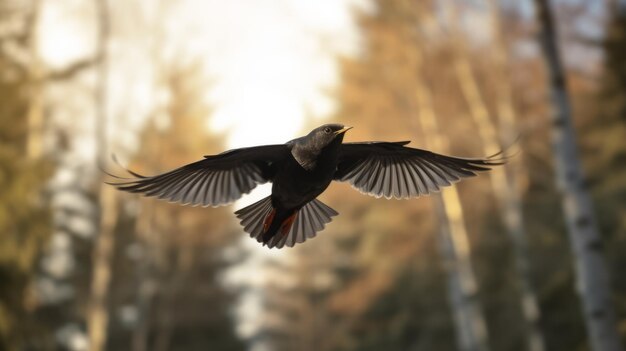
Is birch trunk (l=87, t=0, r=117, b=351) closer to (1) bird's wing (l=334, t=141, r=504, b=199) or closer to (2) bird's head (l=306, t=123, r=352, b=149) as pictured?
(1) bird's wing (l=334, t=141, r=504, b=199)

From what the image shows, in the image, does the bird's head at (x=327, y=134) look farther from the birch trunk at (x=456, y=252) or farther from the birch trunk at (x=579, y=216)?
the birch trunk at (x=456, y=252)

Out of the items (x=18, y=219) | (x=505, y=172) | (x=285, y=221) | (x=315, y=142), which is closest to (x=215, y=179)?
(x=285, y=221)

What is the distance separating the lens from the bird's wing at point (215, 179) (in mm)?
1697

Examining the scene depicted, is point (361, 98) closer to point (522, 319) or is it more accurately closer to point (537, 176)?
point (537, 176)

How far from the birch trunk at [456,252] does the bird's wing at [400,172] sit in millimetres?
6683

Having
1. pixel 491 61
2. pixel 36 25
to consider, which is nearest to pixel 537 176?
pixel 491 61

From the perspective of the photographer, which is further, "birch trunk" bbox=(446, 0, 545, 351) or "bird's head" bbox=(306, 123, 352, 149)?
"birch trunk" bbox=(446, 0, 545, 351)

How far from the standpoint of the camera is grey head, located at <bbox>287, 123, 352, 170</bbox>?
1.38m

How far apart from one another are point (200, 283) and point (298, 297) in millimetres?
4177

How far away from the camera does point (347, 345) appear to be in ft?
53.8

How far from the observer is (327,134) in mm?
1397

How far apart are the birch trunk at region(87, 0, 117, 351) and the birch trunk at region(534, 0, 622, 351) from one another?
24.6 ft

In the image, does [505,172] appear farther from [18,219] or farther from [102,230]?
[18,219]

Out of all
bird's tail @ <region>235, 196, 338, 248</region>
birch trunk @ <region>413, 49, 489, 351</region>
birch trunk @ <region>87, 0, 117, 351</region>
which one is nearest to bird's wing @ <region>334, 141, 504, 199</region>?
bird's tail @ <region>235, 196, 338, 248</region>
